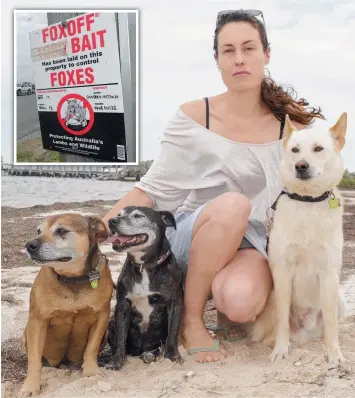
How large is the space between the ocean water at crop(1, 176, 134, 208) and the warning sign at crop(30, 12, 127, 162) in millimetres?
1895

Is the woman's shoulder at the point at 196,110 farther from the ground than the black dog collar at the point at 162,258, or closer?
farther from the ground

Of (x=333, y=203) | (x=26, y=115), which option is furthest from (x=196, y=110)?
(x=26, y=115)

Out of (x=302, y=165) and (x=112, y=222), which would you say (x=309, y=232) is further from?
(x=112, y=222)

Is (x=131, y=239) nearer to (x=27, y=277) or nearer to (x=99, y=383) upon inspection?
(x=99, y=383)

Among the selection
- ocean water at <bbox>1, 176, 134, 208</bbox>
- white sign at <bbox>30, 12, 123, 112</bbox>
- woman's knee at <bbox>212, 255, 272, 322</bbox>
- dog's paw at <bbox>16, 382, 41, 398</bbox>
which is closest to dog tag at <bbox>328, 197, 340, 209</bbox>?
woman's knee at <bbox>212, 255, 272, 322</bbox>

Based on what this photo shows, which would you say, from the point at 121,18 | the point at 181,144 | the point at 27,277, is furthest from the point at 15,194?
the point at 181,144

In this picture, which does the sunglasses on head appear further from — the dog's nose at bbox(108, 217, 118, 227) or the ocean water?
the ocean water

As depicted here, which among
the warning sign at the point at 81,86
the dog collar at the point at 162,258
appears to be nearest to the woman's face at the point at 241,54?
the dog collar at the point at 162,258

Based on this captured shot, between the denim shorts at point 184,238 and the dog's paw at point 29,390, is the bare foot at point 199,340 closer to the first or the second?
the denim shorts at point 184,238

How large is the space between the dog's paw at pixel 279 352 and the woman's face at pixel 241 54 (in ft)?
4.59

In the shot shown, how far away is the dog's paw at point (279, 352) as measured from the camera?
105 inches

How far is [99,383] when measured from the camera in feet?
8.20

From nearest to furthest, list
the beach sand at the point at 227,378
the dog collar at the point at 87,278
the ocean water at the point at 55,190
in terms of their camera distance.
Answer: the beach sand at the point at 227,378 < the dog collar at the point at 87,278 < the ocean water at the point at 55,190

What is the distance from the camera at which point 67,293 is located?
2590 mm
